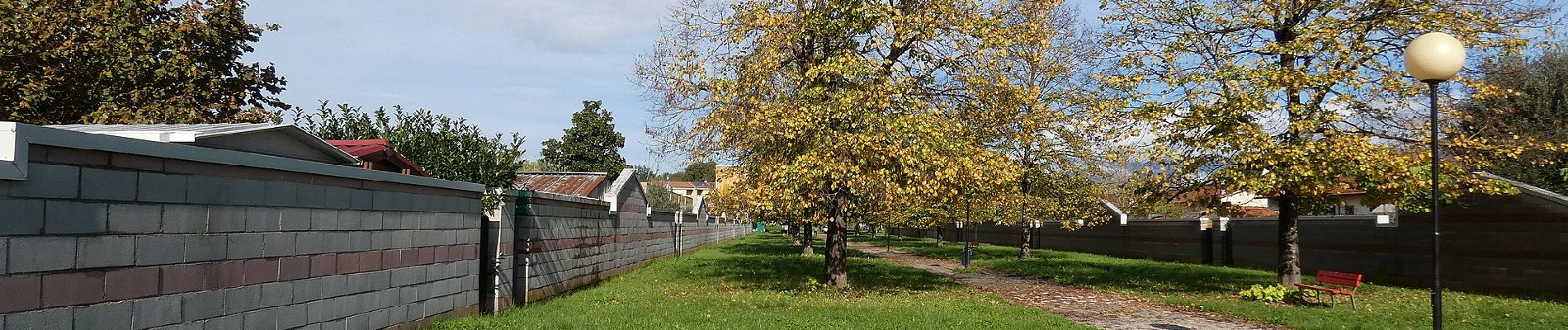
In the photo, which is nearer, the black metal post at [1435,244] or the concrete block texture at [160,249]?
the concrete block texture at [160,249]

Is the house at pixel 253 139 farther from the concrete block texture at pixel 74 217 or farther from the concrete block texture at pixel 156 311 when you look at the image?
the concrete block texture at pixel 74 217

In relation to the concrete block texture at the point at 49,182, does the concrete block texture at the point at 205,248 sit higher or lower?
lower

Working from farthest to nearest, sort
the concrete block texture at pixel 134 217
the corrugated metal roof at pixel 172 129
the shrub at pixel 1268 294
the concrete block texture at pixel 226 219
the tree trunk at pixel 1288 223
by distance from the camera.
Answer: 1. the tree trunk at pixel 1288 223
2. the shrub at pixel 1268 294
3. the corrugated metal roof at pixel 172 129
4. the concrete block texture at pixel 226 219
5. the concrete block texture at pixel 134 217

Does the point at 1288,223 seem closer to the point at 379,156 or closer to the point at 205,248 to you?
the point at 379,156

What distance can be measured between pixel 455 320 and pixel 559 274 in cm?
477

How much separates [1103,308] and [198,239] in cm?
1218

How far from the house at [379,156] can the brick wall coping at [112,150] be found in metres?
4.80

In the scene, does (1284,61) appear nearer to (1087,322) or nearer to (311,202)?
(1087,322)

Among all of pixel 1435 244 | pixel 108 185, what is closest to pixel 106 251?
pixel 108 185

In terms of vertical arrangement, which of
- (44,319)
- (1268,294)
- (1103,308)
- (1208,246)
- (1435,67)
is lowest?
(1103,308)

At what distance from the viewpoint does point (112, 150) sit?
504cm

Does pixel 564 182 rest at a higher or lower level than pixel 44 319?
higher

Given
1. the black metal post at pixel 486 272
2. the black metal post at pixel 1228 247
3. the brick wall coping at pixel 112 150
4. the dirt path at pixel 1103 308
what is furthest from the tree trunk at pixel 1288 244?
the brick wall coping at pixel 112 150

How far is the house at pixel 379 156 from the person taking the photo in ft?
40.0
